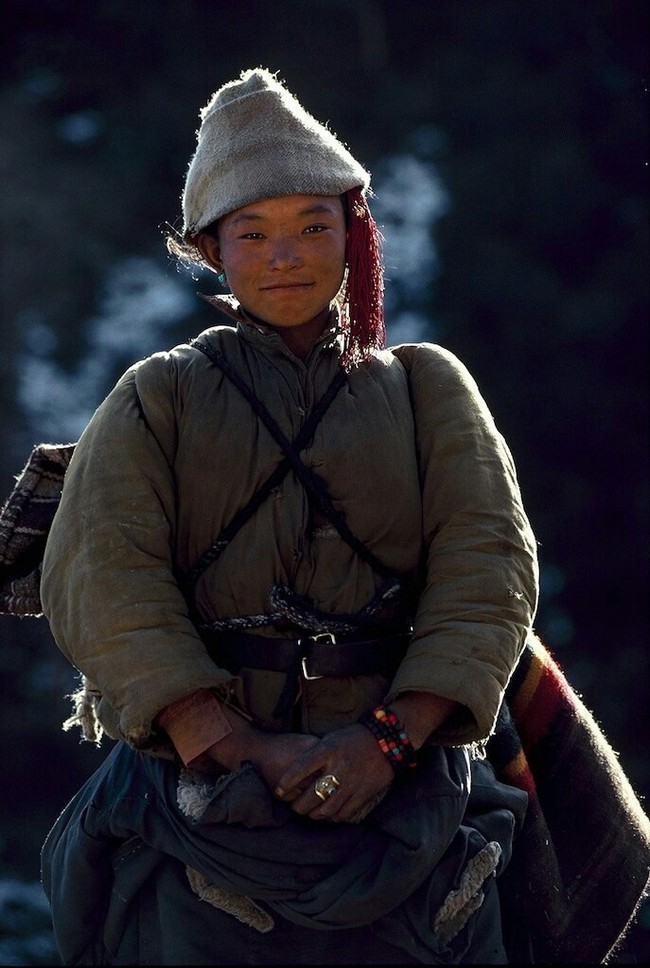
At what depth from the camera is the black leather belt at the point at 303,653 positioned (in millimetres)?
2139

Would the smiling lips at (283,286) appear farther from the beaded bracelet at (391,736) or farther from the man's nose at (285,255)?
the beaded bracelet at (391,736)

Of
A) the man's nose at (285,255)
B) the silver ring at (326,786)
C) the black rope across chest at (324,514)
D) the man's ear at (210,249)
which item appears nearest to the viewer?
the silver ring at (326,786)

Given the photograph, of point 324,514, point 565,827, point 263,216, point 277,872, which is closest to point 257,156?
point 263,216

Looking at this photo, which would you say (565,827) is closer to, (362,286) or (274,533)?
(274,533)

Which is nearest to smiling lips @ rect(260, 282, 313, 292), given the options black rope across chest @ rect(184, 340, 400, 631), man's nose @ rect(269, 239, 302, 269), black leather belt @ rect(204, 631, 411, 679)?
man's nose @ rect(269, 239, 302, 269)

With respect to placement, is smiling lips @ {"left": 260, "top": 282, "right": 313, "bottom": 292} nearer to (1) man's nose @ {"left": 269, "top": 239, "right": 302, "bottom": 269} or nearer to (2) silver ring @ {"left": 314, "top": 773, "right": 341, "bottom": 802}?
(1) man's nose @ {"left": 269, "top": 239, "right": 302, "bottom": 269}

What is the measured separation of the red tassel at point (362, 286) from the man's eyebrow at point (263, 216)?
80 mm

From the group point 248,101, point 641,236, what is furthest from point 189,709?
point 641,236

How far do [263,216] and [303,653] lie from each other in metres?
0.64

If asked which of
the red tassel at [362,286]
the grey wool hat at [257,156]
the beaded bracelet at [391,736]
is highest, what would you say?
the grey wool hat at [257,156]

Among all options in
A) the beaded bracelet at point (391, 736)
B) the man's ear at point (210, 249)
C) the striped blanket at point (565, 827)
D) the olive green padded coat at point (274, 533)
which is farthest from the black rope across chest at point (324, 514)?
the striped blanket at point (565, 827)

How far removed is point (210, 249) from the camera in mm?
2359

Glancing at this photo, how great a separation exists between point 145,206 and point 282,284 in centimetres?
310

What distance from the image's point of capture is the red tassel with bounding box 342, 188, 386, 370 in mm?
2314
